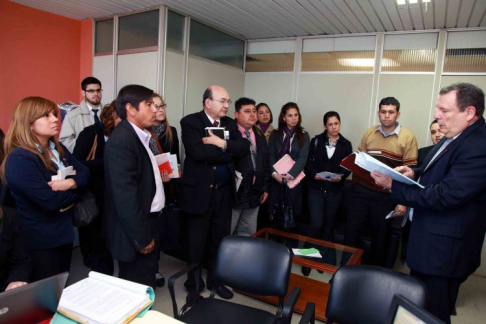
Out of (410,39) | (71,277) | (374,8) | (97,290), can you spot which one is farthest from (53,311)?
(410,39)

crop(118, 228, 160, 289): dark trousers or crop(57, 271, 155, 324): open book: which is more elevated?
crop(57, 271, 155, 324): open book

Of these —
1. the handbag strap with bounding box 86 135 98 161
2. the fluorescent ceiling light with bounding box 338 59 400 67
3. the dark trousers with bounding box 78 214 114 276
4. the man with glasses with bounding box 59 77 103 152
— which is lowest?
the dark trousers with bounding box 78 214 114 276

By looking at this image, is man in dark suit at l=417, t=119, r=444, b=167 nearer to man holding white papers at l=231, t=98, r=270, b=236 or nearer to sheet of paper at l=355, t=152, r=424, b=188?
man holding white papers at l=231, t=98, r=270, b=236

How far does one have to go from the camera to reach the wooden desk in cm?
263

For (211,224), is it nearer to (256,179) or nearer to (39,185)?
(256,179)

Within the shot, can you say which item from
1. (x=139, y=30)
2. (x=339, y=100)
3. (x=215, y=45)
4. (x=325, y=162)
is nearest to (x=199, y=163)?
(x=325, y=162)

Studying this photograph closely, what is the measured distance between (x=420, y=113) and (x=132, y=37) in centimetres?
375

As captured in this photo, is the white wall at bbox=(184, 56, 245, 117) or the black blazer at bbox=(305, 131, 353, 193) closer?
the black blazer at bbox=(305, 131, 353, 193)

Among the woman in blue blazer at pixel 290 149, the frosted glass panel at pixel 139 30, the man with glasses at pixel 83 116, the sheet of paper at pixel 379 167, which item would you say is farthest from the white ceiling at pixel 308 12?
the sheet of paper at pixel 379 167

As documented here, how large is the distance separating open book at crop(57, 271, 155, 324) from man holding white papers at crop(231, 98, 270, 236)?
169 centimetres

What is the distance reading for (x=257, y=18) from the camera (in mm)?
4086

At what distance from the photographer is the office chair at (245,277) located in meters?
1.79

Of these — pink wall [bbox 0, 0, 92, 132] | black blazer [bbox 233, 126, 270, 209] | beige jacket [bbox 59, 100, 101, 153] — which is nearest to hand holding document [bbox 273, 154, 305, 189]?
black blazer [bbox 233, 126, 270, 209]

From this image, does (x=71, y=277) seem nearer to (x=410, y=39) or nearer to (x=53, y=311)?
(x=53, y=311)
